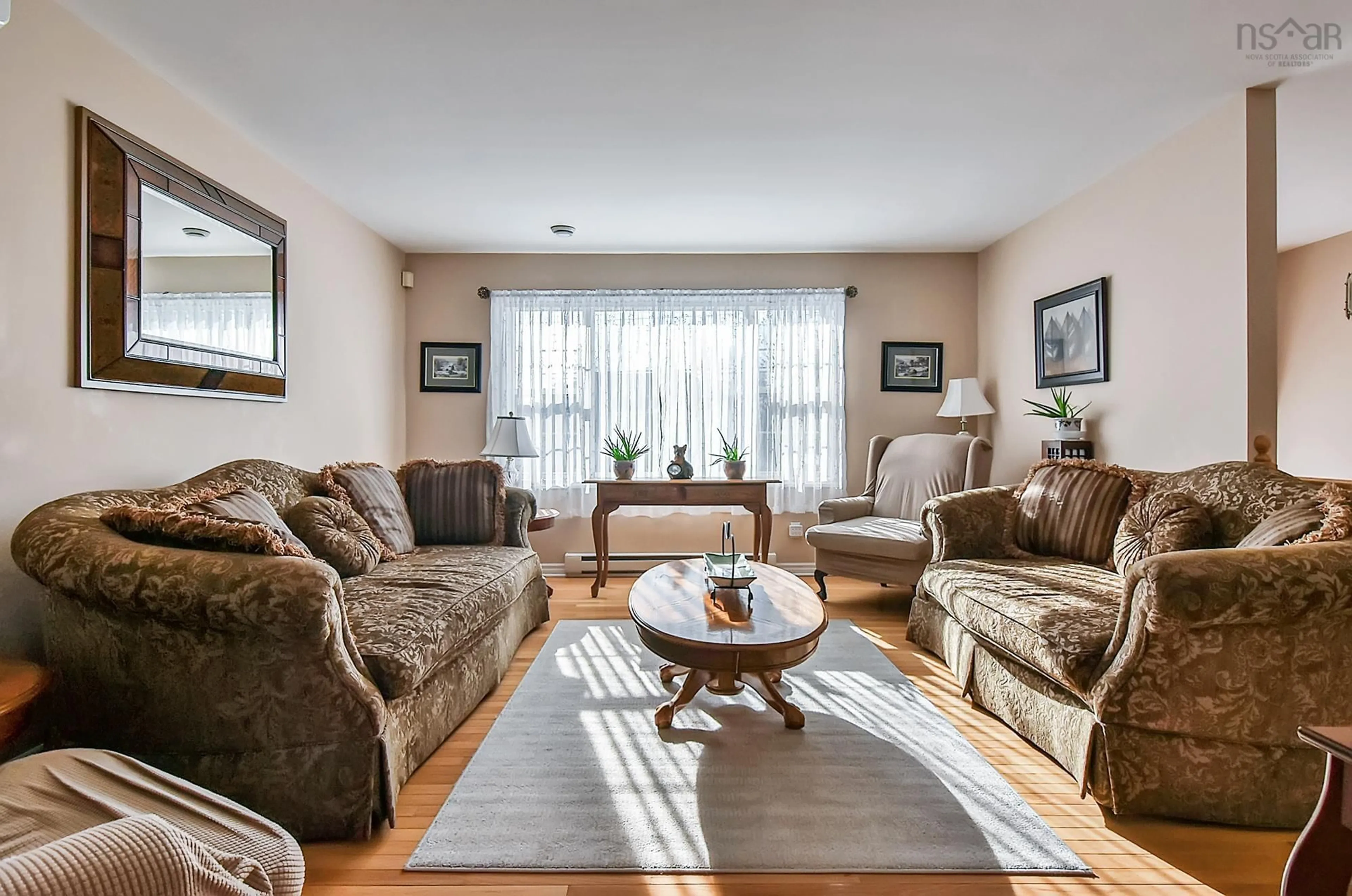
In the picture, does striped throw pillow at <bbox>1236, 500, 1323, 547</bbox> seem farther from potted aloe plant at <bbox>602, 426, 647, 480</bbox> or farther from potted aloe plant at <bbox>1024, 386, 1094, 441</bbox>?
potted aloe plant at <bbox>602, 426, 647, 480</bbox>

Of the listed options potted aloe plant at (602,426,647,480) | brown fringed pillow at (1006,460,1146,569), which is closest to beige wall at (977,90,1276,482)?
brown fringed pillow at (1006,460,1146,569)

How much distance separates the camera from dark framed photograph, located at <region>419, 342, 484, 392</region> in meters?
4.97

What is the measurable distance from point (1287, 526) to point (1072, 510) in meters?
0.97

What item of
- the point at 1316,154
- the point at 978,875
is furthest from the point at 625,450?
the point at 1316,154

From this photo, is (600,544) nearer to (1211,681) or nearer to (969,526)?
(969,526)

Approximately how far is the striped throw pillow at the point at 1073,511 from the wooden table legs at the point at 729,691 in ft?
4.80

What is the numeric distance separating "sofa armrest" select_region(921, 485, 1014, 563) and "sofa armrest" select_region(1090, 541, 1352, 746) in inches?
52.4

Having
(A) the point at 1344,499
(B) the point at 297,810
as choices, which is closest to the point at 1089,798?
(A) the point at 1344,499

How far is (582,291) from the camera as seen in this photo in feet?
16.3

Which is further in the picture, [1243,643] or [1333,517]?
[1333,517]

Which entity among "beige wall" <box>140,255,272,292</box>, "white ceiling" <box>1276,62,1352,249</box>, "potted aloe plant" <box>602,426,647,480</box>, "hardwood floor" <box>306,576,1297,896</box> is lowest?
"hardwood floor" <box>306,576,1297,896</box>

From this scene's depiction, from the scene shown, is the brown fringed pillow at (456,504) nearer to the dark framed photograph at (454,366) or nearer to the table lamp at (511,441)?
the table lamp at (511,441)

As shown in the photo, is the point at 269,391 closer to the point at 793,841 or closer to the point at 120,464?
the point at 120,464

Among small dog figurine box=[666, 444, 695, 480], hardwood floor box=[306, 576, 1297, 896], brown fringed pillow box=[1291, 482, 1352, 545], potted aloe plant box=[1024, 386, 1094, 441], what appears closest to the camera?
→ hardwood floor box=[306, 576, 1297, 896]
